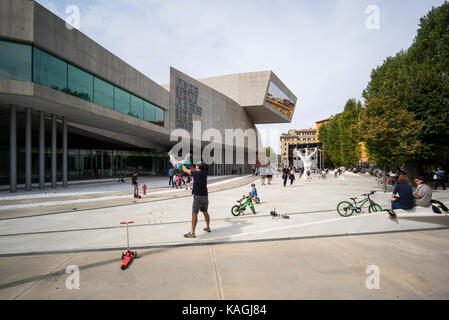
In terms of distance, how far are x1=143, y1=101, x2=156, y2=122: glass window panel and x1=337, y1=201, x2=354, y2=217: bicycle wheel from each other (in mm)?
22617

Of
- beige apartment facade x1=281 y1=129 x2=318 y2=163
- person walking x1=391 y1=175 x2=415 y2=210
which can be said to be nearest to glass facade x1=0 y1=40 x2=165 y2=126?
person walking x1=391 y1=175 x2=415 y2=210

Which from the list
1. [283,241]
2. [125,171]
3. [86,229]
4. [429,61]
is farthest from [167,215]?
[125,171]

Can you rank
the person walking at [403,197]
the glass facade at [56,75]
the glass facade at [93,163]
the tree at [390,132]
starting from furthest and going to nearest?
the glass facade at [93,163] < the tree at [390,132] < the glass facade at [56,75] < the person walking at [403,197]

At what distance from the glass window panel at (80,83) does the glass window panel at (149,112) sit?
727cm

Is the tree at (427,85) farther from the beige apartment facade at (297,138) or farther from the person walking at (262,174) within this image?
the beige apartment facade at (297,138)

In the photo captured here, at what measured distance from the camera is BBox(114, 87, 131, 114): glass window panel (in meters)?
20.8

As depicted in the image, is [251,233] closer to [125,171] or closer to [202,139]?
[202,139]

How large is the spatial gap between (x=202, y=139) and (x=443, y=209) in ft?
104

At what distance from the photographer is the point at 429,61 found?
20.6 m

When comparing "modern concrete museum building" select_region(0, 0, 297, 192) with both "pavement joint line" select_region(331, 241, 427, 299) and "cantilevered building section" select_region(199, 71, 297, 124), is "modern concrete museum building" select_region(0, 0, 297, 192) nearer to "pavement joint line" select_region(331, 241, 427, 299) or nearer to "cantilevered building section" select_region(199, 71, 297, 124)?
"cantilevered building section" select_region(199, 71, 297, 124)

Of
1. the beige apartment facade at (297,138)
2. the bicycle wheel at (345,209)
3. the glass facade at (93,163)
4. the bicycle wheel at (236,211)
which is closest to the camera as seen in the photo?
the bicycle wheel at (345,209)

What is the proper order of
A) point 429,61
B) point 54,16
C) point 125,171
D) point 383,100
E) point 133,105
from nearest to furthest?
point 54,16
point 383,100
point 429,61
point 133,105
point 125,171

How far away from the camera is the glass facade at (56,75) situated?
1325 centimetres

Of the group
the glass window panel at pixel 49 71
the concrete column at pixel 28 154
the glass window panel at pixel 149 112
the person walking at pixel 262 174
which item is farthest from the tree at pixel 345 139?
the concrete column at pixel 28 154
